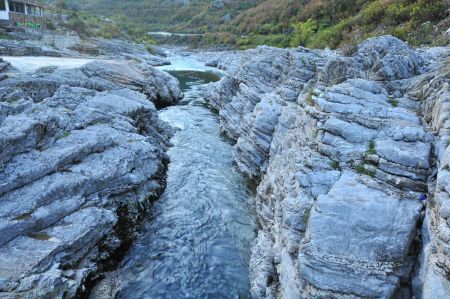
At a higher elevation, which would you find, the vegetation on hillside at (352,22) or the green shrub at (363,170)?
the vegetation on hillside at (352,22)

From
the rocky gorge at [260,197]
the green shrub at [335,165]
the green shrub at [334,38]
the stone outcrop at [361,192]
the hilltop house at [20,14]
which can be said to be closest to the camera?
the stone outcrop at [361,192]

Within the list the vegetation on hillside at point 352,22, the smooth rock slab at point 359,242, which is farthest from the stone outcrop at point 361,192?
the vegetation on hillside at point 352,22

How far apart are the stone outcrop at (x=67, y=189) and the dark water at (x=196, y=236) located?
3.30 feet

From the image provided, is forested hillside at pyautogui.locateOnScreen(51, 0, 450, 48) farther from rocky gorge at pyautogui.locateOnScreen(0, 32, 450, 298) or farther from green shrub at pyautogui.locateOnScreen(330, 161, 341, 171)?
green shrub at pyautogui.locateOnScreen(330, 161, 341, 171)

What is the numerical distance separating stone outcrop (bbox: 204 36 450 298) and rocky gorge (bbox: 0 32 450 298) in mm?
43

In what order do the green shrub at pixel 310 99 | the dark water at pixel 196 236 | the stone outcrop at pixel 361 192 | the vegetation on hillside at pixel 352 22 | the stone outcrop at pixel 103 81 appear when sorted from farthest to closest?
1. the vegetation on hillside at pixel 352 22
2. the stone outcrop at pixel 103 81
3. the green shrub at pixel 310 99
4. the dark water at pixel 196 236
5. the stone outcrop at pixel 361 192

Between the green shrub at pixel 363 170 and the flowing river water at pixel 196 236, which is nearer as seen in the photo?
the green shrub at pixel 363 170

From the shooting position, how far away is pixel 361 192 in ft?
34.8

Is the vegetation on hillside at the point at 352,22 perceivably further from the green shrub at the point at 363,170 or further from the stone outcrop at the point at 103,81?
the stone outcrop at the point at 103,81

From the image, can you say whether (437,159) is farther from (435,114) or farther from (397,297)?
(397,297)

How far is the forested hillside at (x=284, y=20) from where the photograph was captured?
3083 cm

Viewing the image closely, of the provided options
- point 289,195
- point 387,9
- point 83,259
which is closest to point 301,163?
point 289,195

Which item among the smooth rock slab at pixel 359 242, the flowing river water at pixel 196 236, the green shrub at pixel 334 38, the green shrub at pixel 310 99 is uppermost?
the green shrub at pixel 334 38

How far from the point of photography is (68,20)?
72.4 meters
